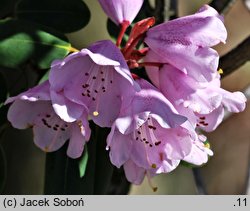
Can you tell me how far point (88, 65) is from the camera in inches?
36.7

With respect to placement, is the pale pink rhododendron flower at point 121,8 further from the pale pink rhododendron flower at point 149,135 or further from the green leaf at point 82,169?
the green leaf at point 82,169

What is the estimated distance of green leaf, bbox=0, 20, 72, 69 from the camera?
3.35ft

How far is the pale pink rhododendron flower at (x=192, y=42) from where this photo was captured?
86 centimetres

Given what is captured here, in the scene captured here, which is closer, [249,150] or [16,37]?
[16,37]

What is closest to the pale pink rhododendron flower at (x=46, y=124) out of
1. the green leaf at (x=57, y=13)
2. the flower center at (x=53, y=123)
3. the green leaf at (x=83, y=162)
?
the flower center at (x=53, y=123)

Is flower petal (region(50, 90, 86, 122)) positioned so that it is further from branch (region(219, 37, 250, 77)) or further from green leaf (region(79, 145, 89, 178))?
branch (region(219, 37, 250, 77))

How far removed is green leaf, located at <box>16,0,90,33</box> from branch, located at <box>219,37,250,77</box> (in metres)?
0.33

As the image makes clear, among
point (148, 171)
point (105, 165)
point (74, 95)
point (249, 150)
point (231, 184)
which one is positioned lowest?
point (231, 184)

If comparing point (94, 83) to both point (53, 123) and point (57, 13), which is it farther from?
point (57, 13)

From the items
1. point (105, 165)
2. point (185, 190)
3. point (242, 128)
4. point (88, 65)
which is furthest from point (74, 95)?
point (242, 128)

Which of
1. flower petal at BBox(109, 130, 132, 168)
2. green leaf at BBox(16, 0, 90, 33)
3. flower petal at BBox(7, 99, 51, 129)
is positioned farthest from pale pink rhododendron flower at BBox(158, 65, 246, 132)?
green leaf at BBox(16, 0, 90, 33)

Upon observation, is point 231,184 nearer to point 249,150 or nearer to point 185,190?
point 249,150

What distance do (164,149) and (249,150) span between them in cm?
111

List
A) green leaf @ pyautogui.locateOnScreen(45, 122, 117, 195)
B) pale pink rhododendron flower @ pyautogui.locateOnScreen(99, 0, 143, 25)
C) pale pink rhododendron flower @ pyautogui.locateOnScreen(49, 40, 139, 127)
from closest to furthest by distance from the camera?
pale pink rhododendron flower @ pyautogui.locateOnScreen(49, 40, 139, 127) → pale pink rhododendron flower @ pyautogui.locateOnScreen(99, 0, 143, 25) → green leaf @ pyautogui.locateOnScreen(45, 122, 117, 195)
